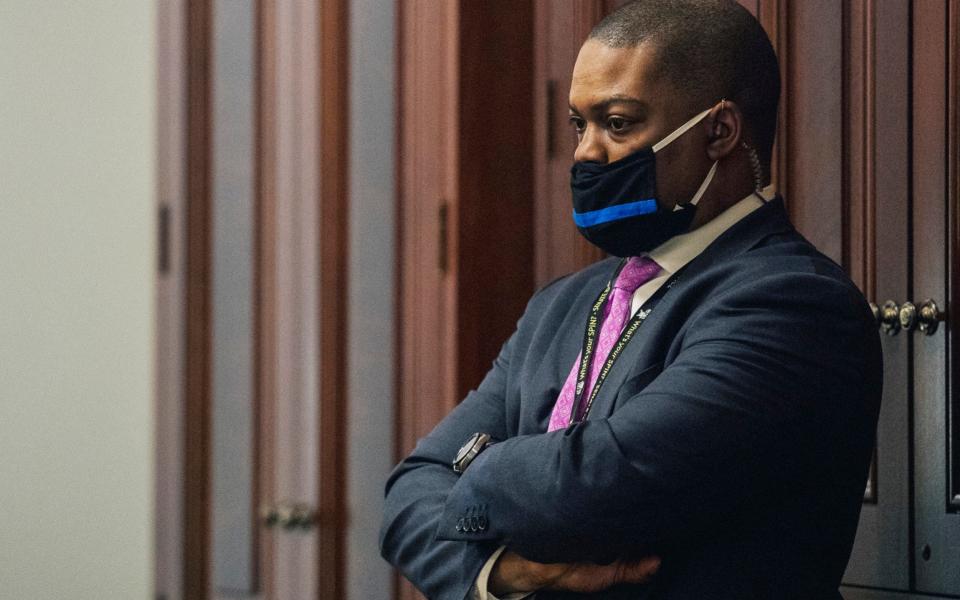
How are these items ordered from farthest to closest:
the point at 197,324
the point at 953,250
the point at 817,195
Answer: the point at 197,324, the point at 817,195, the point at 953,250

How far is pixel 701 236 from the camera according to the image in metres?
1.78

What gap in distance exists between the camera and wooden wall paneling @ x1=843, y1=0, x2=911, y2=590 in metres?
2.07

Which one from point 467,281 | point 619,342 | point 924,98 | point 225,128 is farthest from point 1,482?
point 924,98

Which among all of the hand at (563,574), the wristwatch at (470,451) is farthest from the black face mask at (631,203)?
the hand at (563,574)

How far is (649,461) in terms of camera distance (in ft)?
4.92

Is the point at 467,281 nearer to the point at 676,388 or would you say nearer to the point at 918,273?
the point at 918,273

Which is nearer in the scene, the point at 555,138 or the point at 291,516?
the point at 555,138

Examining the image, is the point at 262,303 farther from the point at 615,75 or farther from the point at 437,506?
the point at 615,75

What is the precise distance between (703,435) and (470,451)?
42 cm

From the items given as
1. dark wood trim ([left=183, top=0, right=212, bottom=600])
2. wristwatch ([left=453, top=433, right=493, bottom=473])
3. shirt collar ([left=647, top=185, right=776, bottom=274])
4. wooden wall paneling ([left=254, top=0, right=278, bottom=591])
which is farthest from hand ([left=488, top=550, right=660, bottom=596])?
dark wood trim ([left=183, top=0, right=212, bottom=600])

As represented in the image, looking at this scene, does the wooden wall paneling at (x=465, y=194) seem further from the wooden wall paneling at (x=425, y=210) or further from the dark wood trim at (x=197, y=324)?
the dark wood trim at (x=197, y=324)

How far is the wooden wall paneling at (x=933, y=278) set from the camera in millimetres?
2012

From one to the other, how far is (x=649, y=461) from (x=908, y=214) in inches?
31.6

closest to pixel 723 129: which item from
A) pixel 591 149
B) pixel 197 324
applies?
pixel 591 149
